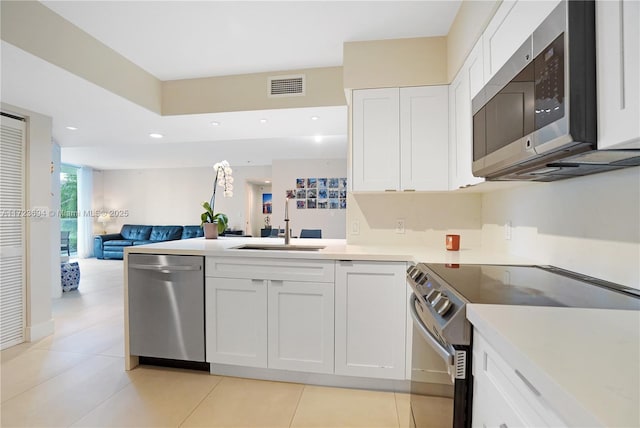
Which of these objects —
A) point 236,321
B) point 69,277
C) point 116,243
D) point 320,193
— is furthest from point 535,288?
point 116,243

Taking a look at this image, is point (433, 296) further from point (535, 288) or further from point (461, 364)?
point (535, 288)

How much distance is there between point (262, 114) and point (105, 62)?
4.00 feet

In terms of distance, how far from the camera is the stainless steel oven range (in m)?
A: 0.94

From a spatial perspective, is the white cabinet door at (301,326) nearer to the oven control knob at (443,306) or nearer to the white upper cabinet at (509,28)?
the oven control knob at (443,306)

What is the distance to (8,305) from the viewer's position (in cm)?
264

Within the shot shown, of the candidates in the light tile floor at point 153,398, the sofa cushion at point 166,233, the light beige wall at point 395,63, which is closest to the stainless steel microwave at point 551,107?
the light beige wall at point 395,63

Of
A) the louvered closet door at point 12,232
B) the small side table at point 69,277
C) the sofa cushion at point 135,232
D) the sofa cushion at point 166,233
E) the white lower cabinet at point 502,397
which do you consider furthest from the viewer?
the sofa cushion at point 135,232

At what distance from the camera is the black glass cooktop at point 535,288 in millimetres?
971

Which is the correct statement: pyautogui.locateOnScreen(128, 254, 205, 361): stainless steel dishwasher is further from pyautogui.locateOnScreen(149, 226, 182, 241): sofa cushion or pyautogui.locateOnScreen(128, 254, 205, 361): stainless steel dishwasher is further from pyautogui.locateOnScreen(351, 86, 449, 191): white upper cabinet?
pyautogui.locateOnScreen(149, 226, 182, 241): sofa cushion

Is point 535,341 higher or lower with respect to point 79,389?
higher

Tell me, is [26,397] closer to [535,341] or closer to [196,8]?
[196,8]

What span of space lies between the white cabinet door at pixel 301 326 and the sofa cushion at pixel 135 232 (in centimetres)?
738

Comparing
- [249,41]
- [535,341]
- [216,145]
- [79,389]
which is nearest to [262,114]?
[249,41]

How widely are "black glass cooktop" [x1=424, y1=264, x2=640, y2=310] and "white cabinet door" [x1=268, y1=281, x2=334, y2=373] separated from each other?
2.63ft
